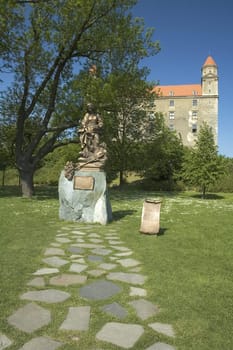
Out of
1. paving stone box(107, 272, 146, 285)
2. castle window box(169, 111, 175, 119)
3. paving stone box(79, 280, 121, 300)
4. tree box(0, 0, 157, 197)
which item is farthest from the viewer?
castle window box(169, 111, 175, 119)

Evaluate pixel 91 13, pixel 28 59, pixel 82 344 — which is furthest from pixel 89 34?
pixel 82 344

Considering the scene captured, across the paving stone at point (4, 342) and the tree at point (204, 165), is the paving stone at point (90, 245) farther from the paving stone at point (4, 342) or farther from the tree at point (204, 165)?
the tree at point (204, 165)

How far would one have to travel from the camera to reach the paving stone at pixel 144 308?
3.89 meters

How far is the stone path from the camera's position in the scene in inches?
131

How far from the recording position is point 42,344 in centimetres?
316

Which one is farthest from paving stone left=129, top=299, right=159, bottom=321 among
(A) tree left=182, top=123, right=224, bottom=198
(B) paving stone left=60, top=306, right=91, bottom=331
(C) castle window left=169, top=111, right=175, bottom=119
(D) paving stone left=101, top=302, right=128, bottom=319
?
(C) castle window left=169, top=111, right=175, bottom=119

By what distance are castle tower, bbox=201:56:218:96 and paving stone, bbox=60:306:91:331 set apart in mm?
98131

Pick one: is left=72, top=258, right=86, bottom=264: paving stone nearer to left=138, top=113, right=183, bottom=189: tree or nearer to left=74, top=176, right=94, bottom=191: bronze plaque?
left=74, top=176, right=94, bottom=191: bronze plaque

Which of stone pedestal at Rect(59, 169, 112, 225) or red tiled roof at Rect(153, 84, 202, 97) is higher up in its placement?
red tiled roof at Rect(153, 84, 202, 97)

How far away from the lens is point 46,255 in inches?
259

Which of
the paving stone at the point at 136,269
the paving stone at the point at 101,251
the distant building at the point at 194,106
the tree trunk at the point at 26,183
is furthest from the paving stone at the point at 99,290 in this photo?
the distant building at the point at 194,106

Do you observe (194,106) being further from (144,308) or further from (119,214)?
(144,308)

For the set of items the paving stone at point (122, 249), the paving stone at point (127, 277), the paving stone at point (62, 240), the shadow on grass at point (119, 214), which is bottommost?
the paving stone at point (127, 277)

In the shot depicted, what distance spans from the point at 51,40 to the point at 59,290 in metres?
18.3
